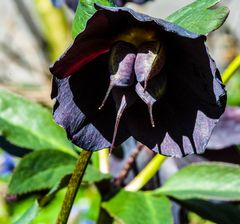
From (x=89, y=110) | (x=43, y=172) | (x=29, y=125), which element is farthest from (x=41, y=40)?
(x=89, y=110)

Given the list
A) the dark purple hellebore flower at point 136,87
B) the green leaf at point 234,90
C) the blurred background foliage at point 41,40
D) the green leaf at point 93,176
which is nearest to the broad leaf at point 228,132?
the green leaf at point 93,176

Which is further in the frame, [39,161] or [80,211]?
[80,211]

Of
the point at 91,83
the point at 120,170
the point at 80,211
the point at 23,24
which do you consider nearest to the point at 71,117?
the point at 91,83

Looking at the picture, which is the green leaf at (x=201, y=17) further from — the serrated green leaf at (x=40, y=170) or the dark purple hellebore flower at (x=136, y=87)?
the serrated green leaf at (x=40, y=170)

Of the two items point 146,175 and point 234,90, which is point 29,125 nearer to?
point 146,175

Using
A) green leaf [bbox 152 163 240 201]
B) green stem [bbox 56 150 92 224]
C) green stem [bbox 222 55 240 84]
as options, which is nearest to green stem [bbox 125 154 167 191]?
green leaf [bbox 152 163 240 201]

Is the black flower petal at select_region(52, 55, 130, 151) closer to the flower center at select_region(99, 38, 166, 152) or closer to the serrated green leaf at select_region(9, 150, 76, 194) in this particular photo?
the flower center at select_region(99, 38, 166, 152)

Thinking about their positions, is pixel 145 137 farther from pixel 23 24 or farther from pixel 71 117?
pixel 23 24
